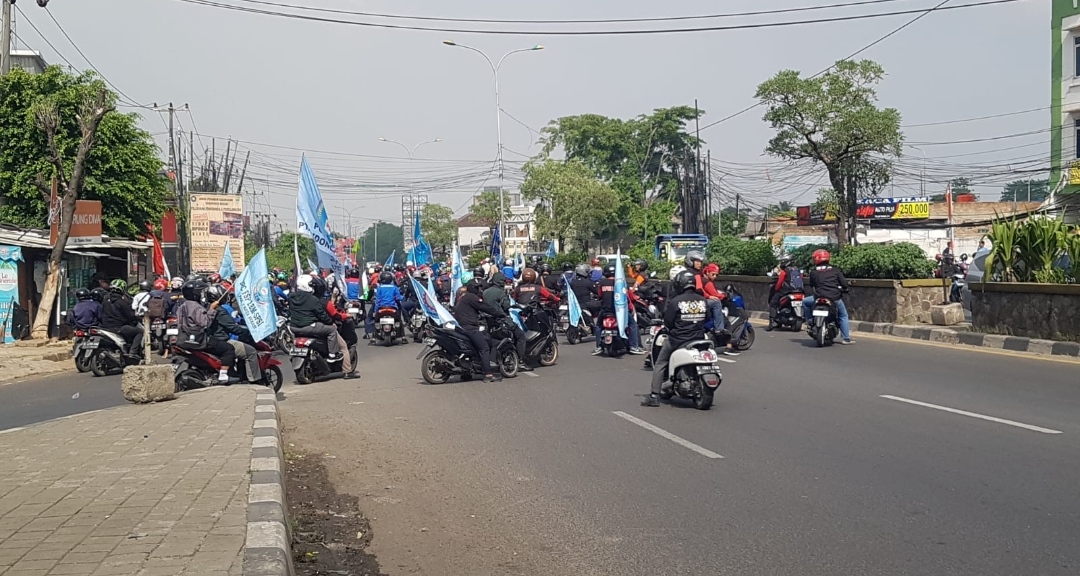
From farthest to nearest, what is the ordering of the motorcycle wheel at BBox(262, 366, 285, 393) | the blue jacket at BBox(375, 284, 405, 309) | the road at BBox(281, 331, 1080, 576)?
the blue jacket at BBox(375, 284, 405, 309) < the motorcycle wheel at BBox(262, 366, 285, 393) < the road at BBox(281, 331, 1080, 576)

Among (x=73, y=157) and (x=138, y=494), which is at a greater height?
(x=73, y=157)

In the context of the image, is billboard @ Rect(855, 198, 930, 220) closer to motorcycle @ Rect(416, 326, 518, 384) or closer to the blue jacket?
the blue jacket

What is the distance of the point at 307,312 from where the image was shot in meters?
14.0

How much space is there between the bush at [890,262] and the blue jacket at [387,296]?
984 centimetres

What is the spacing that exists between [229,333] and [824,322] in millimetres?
9829

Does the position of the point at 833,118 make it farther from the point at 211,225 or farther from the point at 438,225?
the point at 438,225

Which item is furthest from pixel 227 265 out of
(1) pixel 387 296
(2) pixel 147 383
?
(2) pixel 147 383

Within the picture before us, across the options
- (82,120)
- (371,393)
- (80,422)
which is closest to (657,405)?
(371,393)

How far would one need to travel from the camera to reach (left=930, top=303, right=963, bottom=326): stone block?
18.1 m

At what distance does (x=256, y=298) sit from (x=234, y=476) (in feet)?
18.3

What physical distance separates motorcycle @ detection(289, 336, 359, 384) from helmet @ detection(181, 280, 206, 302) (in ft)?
5.89

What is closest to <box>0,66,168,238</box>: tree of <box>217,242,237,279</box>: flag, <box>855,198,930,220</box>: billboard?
<box>217,242,237,279</box>: flag

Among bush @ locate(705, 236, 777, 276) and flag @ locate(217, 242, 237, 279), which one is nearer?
flag @ locate(217, 242, 237, 279)

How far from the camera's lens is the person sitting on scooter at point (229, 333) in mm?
12414
